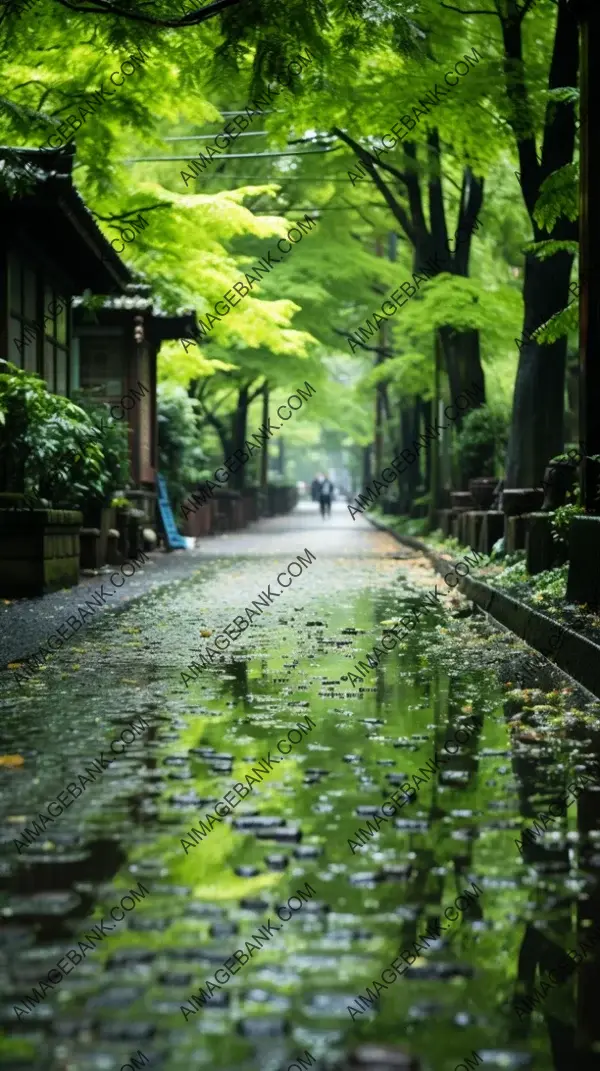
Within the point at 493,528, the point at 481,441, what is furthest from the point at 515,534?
the point at 481,441

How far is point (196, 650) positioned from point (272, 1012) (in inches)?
321

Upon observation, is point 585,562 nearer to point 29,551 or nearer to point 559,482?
point 559,482

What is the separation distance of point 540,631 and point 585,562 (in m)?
0.95

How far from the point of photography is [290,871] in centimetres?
473

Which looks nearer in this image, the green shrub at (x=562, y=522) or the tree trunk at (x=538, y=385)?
the green shrub at (x=562, y=522)

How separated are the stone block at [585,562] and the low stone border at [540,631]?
47 centimetres

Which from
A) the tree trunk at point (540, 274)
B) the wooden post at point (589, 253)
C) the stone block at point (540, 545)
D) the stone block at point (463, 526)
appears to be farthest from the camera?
the stone block at point (463, 526)

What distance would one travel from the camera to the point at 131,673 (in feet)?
33.1

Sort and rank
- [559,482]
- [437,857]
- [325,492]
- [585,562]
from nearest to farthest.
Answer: [437,857]
[585,562]
[559,482]
[325,492]

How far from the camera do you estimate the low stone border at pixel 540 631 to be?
364 inches

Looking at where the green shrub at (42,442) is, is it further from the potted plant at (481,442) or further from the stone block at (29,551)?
the potted plant at (481,442)

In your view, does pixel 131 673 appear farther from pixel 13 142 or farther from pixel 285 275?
pixel 285 275

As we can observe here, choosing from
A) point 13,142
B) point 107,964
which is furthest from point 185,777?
point 13,142

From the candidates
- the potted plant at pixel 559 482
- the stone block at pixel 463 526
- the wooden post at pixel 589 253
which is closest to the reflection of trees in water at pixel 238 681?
the wooden post at pixel 589 253
